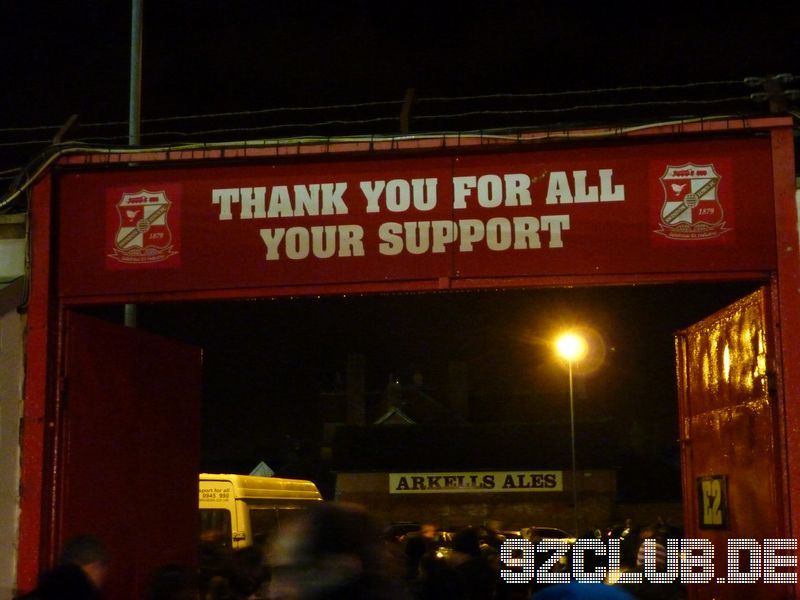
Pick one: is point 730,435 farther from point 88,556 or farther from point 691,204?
point 88,556

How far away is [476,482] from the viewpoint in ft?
176

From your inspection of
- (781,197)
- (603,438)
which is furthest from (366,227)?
(603,438)

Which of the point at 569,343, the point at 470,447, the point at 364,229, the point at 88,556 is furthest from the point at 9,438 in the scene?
the point at 470,447

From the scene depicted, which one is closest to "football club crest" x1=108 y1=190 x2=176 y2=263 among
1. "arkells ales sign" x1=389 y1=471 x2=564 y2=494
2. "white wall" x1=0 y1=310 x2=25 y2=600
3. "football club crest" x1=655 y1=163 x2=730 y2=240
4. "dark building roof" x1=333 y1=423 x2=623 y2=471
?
"white wall" x1=0 y1=310 x2=25 y2=600

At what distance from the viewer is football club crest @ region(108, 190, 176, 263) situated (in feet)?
29.8

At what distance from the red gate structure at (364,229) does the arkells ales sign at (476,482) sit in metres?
44.2

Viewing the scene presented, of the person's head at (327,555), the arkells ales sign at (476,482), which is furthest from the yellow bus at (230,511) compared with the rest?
the arkells ales sign at (476,482)

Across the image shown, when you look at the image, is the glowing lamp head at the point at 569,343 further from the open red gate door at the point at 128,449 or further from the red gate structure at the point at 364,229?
the red gate structure at the point at 364,229

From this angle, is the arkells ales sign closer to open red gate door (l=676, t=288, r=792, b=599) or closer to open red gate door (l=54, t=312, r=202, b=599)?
open red gate door (l=676, t=288, r=792, b=599)

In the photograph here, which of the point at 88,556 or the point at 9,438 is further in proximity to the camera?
the point at 9,438

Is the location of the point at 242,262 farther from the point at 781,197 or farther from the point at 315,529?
the point at 315,529

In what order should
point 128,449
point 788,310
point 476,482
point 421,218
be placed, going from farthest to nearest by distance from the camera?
point 476,482 < point 128,449 < point 421,218 < point 788,310

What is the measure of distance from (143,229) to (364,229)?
183cm

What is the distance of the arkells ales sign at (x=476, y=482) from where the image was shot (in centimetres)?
5288
